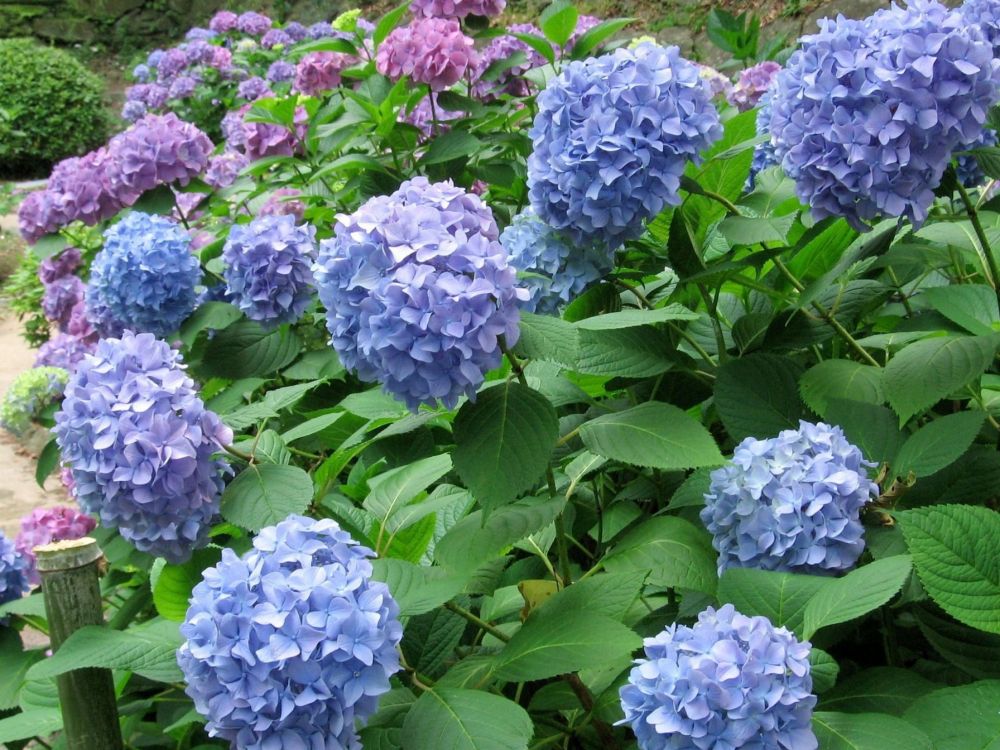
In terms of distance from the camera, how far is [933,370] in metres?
1.27

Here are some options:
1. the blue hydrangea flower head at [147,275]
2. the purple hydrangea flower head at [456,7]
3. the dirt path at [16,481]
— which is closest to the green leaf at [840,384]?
the blue hydrangea flower head at [147,275]

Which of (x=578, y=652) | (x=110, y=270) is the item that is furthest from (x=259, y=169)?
(x=578, y=652)

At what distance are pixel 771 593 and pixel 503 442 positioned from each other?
30 cm

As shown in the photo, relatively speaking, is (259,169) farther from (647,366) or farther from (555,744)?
(555,744)

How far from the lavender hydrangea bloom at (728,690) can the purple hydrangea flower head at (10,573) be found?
5.02 ft

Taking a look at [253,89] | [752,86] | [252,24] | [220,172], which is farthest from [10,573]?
[252,24]

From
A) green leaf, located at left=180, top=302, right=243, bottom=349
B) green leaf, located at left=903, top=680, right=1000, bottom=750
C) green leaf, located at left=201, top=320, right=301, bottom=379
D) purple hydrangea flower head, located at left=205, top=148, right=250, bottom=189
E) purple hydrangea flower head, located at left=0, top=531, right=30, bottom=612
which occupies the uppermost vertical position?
green leaf, located at left=903, top=680, right=1000, bottom=750

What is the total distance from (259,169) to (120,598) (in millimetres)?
1152

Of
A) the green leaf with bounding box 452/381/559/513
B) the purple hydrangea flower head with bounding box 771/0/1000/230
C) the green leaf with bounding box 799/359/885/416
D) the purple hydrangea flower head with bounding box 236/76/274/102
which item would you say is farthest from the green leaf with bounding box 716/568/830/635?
the purple hydrangea flower head with bounding box 236/76/274/102

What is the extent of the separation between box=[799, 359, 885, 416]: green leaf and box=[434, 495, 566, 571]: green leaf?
1.28 feet

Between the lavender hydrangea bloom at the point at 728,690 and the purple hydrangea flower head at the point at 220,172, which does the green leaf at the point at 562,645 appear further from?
the purple hydrangea flower head at the point at 220,172

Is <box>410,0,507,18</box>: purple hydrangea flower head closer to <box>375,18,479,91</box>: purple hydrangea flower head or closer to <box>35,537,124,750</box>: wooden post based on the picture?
<box>375,18,479,91</box>: purple hydrangea flower head

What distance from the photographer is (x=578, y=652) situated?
1.05m

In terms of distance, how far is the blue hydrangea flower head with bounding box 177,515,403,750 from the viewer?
0.94 m
